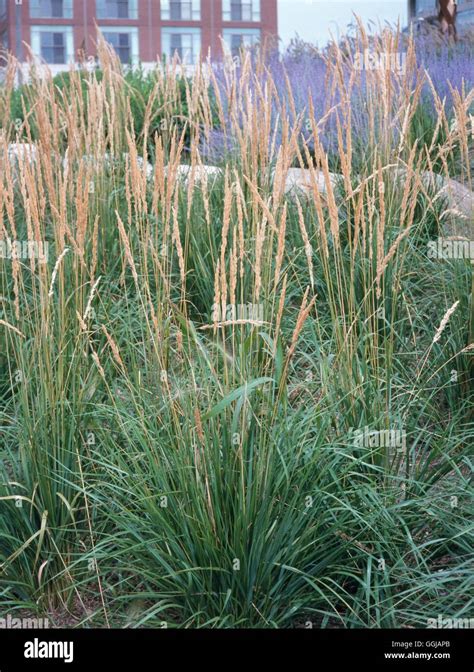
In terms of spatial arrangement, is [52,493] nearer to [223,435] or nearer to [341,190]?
[223,435]

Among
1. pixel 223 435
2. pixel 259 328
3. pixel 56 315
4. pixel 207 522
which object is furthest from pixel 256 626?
pixel 56 315

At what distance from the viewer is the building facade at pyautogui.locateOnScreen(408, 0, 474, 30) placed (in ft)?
34.1

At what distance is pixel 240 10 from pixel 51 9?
175 cm

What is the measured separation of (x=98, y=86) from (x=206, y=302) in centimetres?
109

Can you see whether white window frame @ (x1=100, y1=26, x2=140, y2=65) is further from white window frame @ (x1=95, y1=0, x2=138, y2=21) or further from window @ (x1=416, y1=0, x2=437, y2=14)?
window @ (x1=416, y1=0, x2=437, y2=14)

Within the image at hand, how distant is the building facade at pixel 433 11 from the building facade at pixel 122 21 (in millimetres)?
2647

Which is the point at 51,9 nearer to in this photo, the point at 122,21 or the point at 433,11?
the point at 122,21

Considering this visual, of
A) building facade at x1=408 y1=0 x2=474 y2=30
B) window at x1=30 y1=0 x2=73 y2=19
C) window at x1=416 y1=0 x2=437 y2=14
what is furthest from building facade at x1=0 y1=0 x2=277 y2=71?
window at x1=416 y1=0 x2=437 y2=14

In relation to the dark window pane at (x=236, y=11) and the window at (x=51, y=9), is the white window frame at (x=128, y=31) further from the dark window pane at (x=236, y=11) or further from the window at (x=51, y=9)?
the dark window pane at (x=236, y=11)

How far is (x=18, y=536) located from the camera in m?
2.81

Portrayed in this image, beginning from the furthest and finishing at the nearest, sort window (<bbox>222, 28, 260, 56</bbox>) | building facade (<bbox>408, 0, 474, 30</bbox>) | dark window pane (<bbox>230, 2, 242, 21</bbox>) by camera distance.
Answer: building facade (<bbox>408, 0, 474, 30</bbox>), window (<bbox>222, 28, 260, 56</bbox>), dark window pane (<bbox>230, 2, 242, 21</bbox>)

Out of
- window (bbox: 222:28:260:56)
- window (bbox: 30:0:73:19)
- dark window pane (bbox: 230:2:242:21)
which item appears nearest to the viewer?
window (bbox: 30:0:73:19)

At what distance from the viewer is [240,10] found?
8469 millimetres

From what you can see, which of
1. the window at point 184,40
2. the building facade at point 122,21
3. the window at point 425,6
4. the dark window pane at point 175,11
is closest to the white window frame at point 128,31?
the building facade at point 122,21
